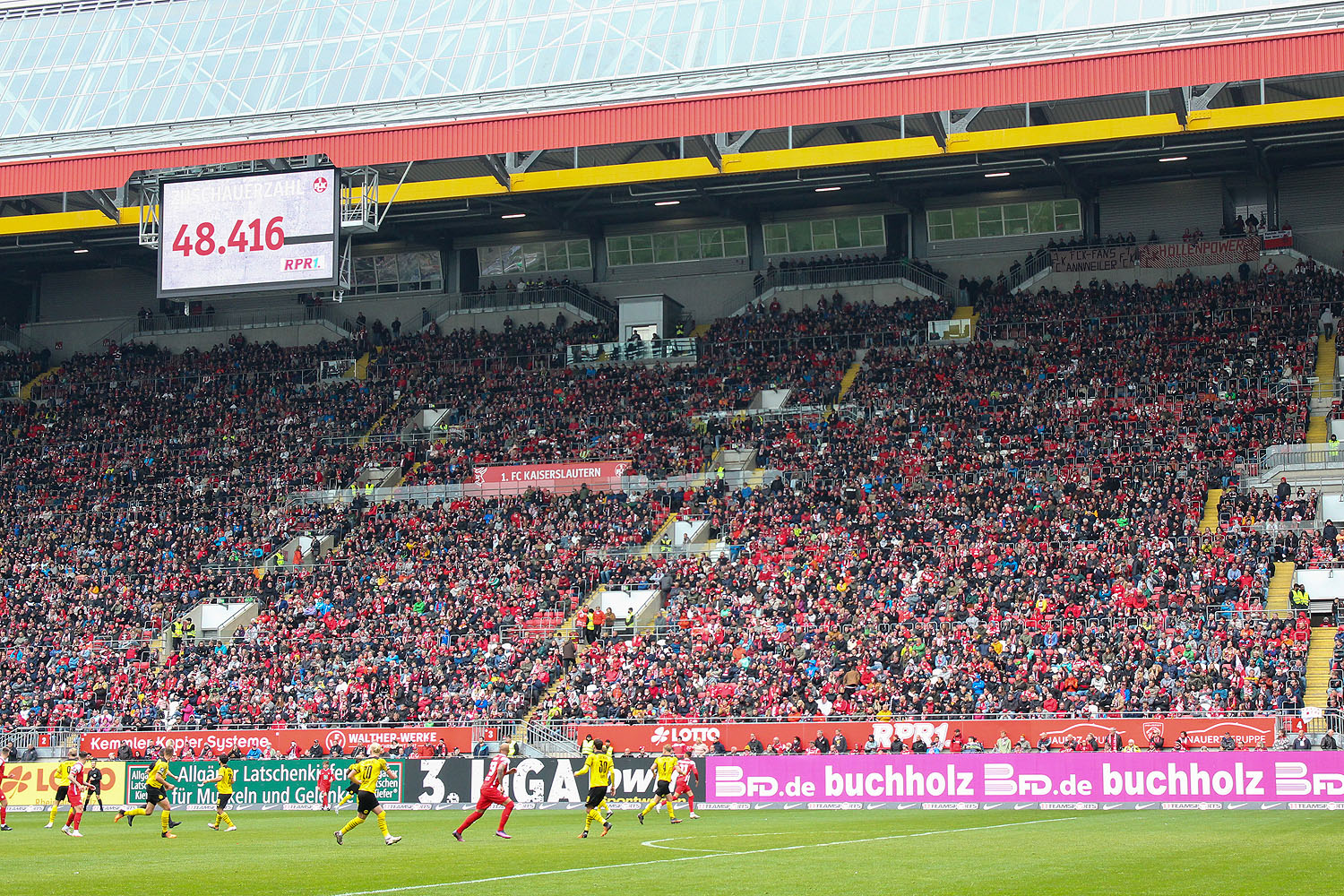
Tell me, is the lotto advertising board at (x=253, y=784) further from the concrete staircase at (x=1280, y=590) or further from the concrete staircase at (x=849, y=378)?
the concrete staircase at (x=849, y=378)

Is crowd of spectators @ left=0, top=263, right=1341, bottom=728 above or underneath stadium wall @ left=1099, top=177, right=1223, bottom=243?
underneath

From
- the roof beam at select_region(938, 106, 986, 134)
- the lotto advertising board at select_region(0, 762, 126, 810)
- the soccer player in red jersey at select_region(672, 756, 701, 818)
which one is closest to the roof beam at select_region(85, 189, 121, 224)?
the lotto advertising board at select_region(0, 762, 126, 810)

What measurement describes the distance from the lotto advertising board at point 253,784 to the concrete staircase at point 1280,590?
22.5m

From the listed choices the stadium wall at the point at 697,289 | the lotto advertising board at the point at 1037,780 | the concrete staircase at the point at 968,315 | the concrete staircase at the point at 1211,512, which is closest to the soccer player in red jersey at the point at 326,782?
the lotto advertising board at the point at 1037,780

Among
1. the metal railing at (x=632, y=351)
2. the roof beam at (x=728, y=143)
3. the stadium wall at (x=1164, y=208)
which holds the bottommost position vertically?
the metal railing at (x=632, y=351)

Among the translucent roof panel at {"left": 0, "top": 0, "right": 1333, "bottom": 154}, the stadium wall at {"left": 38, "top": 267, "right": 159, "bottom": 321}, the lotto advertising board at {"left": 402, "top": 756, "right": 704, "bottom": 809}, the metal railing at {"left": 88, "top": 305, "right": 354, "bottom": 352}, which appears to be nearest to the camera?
the lotto advertising board at {"left": 402, "top": 756, "right": 704, "bottom": 809}

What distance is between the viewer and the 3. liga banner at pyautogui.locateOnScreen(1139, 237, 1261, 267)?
54.3 m

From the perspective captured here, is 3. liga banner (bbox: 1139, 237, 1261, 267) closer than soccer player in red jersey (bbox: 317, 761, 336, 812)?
No

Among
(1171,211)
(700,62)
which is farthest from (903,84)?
(1171,211)

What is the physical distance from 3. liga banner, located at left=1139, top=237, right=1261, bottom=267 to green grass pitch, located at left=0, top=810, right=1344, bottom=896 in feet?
98.6

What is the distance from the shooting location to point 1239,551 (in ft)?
135

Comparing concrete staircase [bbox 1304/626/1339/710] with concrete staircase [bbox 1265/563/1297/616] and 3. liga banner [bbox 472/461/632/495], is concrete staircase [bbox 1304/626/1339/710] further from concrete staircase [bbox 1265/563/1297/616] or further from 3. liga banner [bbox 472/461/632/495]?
3. liga banner [bbox 472/461/632/495]

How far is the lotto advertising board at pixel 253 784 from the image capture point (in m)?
36.5

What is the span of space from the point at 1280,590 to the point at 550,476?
23714 millimetres
